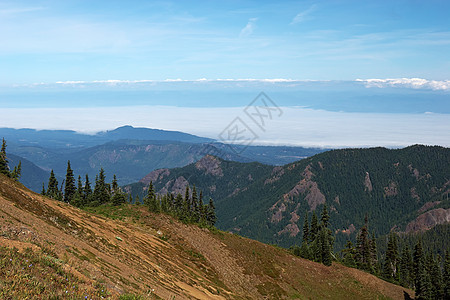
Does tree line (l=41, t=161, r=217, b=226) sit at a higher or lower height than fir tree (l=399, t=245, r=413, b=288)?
higher

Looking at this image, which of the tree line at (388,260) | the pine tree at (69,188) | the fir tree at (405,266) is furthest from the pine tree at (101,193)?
the fir tree at (405,266)

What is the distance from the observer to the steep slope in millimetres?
20875

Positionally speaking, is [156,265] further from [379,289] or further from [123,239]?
[379,289]

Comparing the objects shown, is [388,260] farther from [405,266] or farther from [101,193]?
[101,193]

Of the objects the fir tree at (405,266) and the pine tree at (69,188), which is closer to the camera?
the pine tree at (69,188)

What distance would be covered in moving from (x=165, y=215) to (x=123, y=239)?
26.6 metres

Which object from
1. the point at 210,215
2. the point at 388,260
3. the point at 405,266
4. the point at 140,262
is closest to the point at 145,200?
the point at 210,215

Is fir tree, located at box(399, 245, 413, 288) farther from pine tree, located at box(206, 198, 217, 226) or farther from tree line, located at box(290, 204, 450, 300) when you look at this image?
pine tree, located at box(206, 198, 217, 226)

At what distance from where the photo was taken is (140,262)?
41438 mm

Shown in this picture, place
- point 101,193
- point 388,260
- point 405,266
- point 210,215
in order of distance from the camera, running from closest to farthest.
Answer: point 101,193 → point 210,215 → point 388,260 → point 405,266

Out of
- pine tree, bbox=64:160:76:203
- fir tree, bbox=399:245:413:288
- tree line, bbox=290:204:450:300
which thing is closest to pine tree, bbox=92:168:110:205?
pine tree, bbox=64:160:76:203

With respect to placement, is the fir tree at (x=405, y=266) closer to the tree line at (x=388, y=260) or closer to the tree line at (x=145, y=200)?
the tree line at (x=388, y=260)

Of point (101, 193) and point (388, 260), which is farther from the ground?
point (101, 193)

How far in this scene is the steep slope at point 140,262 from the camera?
20875mm
